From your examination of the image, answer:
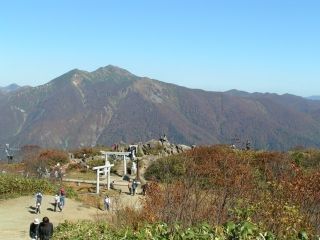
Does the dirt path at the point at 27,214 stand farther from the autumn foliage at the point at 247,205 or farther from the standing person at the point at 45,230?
the autumn foliage at the point at 247,205

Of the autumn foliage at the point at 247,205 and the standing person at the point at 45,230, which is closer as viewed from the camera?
the autumn foliage at the point at 247,205

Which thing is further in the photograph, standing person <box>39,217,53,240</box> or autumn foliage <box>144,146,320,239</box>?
standing person <box>39,217,53,240</box>

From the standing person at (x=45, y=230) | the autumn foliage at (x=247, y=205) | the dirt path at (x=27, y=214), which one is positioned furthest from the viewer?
the dirt path at (x=27, y=214)

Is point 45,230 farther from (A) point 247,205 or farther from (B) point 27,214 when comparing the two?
(B) point 27,214

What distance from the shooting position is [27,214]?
1270 inches

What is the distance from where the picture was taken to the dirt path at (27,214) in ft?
91.4

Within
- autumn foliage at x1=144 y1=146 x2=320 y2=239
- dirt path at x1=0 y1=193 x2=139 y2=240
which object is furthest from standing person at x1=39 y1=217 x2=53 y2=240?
dirt path at x1=0 y1=193 x2=139 y2=240

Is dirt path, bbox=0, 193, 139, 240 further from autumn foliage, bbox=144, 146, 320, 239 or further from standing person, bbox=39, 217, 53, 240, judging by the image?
autumn foliage, bbox=144, 146, 320, 239

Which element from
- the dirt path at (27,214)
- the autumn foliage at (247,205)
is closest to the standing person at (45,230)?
the autumn foliage at (247,205)

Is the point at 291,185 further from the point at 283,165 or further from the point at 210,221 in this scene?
the point at 283,165

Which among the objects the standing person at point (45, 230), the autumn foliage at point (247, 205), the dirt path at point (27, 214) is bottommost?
the dirt path at point (27, 214)

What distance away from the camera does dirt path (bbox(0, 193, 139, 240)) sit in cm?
2784

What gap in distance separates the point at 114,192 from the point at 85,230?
20213 millimetres

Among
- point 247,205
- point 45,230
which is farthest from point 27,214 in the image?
point 247,205
